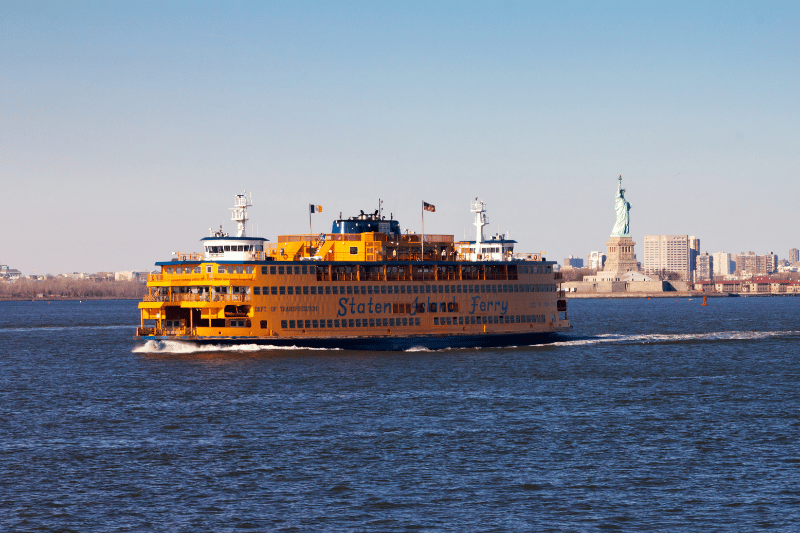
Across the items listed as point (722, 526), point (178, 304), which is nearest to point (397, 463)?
point (722, 526)

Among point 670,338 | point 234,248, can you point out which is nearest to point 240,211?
point 234,248

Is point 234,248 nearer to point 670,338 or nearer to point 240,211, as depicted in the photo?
point 240,211

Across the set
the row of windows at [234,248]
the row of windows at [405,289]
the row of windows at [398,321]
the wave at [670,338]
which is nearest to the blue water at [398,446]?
the row of windows at [398,321]

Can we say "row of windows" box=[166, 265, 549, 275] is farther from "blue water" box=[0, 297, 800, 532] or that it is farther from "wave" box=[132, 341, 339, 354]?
"blue water" box=[0, 297, 800, 532]

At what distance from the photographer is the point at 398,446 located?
116 ft

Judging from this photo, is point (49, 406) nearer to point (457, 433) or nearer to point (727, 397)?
point (457, 433)

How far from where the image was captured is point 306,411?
143ft

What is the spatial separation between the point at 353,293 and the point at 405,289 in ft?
14.6

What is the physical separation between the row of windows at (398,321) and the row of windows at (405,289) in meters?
2.11

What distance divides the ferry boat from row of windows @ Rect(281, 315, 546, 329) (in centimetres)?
8

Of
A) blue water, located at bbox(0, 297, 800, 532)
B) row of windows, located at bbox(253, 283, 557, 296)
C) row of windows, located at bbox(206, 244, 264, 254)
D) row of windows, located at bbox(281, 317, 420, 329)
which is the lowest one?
blue water, located at bbox(0, 297, 800, 532)

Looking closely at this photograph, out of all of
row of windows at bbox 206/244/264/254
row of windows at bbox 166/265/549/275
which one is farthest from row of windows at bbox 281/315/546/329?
row of windows at bbox 206/244/264/254

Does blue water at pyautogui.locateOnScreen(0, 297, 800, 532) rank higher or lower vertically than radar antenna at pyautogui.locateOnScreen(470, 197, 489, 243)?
lower

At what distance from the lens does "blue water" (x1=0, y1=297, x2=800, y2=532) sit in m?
26.9
